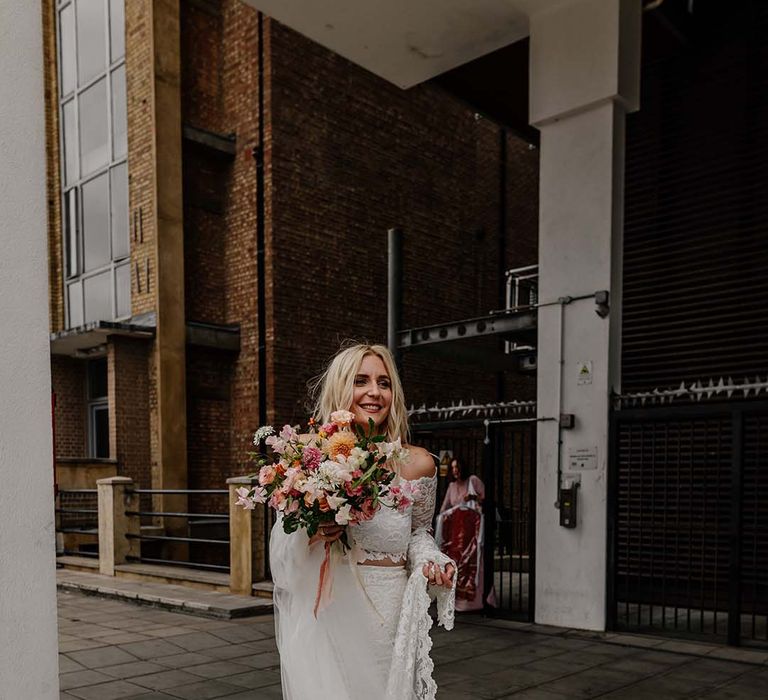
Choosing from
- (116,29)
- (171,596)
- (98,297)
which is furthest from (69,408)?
(116,29)

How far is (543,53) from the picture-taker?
766 cm

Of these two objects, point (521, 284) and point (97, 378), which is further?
point (97, 378)

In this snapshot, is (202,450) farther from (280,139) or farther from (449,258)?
(449,258)

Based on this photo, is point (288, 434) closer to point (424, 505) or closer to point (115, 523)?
point (424, 505)

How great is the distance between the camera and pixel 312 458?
2.57m

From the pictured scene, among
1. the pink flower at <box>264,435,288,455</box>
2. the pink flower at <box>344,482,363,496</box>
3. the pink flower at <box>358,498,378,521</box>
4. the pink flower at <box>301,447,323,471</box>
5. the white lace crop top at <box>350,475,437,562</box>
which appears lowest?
the white lace crop top at <box>350,475,437,562</box>

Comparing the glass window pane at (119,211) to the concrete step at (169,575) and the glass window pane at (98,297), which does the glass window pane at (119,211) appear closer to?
the glass window pane at (98,297)

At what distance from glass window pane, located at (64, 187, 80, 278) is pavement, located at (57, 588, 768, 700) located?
9.45 m

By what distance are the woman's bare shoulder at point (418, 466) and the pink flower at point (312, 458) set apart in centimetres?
56

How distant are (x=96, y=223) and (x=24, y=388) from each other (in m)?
Answer: 13.4

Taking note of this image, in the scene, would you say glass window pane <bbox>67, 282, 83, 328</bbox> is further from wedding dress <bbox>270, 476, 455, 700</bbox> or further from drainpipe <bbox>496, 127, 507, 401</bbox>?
wedding dress <bbox>270, 476, 455, 700</bbox>

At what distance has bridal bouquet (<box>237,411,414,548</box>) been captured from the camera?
250 centimetres

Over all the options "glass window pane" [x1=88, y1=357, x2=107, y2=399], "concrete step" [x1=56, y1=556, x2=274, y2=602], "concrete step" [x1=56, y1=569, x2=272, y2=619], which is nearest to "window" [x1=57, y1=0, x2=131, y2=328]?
"glass window pane" [x1=88, y1=357, x2=107, y2=399]

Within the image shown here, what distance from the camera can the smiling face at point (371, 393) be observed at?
9.46 ft
